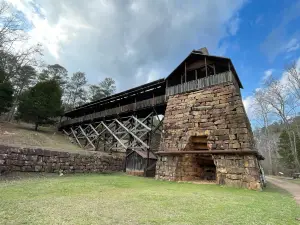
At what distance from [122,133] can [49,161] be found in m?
7.86

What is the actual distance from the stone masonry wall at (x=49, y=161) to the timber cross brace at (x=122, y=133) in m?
2.41

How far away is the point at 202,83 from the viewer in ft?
34.1

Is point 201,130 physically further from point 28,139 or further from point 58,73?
point 58,73

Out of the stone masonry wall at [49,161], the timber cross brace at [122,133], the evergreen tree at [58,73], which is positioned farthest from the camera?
the evergreen tree at [58,73]

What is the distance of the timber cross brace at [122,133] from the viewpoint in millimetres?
12820

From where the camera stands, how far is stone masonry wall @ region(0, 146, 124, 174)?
7.33m

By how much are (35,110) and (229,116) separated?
19.0 meters

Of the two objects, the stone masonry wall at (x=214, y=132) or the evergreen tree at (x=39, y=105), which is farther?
the evergreen tree at (x=39, y=105)

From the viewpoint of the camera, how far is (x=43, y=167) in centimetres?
845

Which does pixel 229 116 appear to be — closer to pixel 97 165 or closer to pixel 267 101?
pixel 97 165

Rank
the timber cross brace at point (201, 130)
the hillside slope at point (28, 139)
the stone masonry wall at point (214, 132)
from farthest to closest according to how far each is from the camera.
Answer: the hillside slope at point (28, 139)
the timber cross brace at point (201, 130)
the stone masonry wall at point (214, 132)

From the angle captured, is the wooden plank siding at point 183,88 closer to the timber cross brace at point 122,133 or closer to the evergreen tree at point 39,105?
the timber cross brace at point 122,133

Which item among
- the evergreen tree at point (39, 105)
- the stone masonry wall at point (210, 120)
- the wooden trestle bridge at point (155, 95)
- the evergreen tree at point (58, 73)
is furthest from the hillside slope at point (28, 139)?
the evergreen tree at point (58, 73)

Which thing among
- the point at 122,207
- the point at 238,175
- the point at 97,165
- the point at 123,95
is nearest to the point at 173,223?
the point at 122,207
